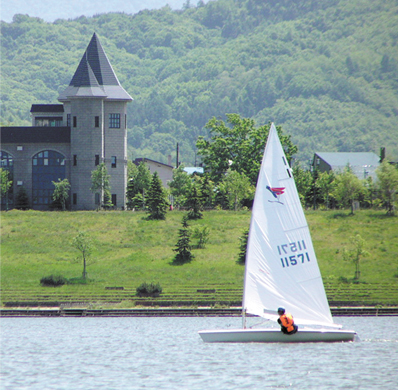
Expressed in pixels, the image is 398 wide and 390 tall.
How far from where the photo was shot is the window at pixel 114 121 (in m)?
96.6

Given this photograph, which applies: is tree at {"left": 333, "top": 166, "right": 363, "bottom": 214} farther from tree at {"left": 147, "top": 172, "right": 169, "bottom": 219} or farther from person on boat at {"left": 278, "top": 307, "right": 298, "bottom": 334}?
person on boat at {"left": 278, "top": 307, "right": 298, "bottom": 334}

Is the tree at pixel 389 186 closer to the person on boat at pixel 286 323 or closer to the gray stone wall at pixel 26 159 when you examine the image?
the gray stone wall at pixel 26 159

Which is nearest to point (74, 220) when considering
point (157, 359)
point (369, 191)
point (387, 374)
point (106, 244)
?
point (106, 244)

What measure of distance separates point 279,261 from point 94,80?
6918 cm

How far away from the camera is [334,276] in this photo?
61500 mm

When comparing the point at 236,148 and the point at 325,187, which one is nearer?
the point at 325,187

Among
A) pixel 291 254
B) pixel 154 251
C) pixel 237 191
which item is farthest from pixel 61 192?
pixel 291 254

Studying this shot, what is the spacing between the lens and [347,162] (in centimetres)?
12962

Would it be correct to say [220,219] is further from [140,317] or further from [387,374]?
[387,374]

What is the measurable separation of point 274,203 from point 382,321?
809 inches

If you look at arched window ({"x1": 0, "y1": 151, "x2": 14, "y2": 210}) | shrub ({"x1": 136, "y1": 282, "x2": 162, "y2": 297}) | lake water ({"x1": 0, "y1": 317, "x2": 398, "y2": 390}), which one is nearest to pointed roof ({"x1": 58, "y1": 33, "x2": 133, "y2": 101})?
arched window ({"x1": 0, "y1": 151, "x2": 14, "y2": 210})

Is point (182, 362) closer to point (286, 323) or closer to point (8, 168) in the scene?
point (286, 323)

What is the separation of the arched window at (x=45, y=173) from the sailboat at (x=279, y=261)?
221 feet

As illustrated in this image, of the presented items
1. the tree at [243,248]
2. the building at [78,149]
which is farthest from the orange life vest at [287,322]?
the building at [78,149]
